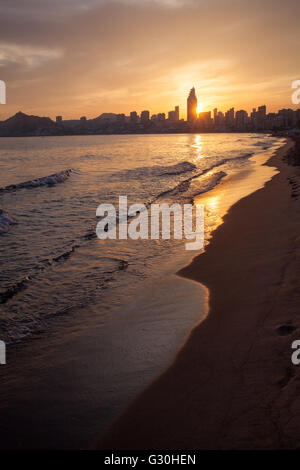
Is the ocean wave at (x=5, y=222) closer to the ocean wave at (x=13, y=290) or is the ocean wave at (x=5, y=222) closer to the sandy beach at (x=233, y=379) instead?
the ocean wave at (x=13, y=290)

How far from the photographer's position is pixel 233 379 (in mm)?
3803

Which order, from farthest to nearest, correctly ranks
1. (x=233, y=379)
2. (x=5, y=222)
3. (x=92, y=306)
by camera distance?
(x=5, y=222) → (x=92, y=306) → (x=233, y=379)

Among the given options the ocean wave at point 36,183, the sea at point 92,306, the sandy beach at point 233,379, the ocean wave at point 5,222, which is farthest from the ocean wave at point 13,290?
the ocean wave at point 36,183

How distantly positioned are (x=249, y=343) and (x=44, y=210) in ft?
44.3

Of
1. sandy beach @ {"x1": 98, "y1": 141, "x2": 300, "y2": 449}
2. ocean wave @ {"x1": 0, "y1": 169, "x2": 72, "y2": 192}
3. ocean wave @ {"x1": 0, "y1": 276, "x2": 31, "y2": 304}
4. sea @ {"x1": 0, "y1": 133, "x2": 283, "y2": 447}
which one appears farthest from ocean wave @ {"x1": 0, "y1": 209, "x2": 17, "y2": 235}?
ocean wave @ {"x1": 0, "y1": 169, "x2": 72, "y2": 192}

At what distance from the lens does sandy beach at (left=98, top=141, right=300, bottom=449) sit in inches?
121

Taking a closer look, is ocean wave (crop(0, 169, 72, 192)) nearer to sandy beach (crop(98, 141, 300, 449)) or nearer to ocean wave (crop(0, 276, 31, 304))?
ocean wave (crop(0, 276, 31, 304))

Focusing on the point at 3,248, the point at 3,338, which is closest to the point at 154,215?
the point at 3,248

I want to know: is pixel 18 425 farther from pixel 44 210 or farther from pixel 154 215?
pixel 44 210

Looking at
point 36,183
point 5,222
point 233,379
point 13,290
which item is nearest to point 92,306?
point 13,290

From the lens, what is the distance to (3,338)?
5.40 meters

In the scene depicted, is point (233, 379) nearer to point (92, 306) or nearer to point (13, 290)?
point (92, 306)

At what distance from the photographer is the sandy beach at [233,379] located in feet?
10.1
